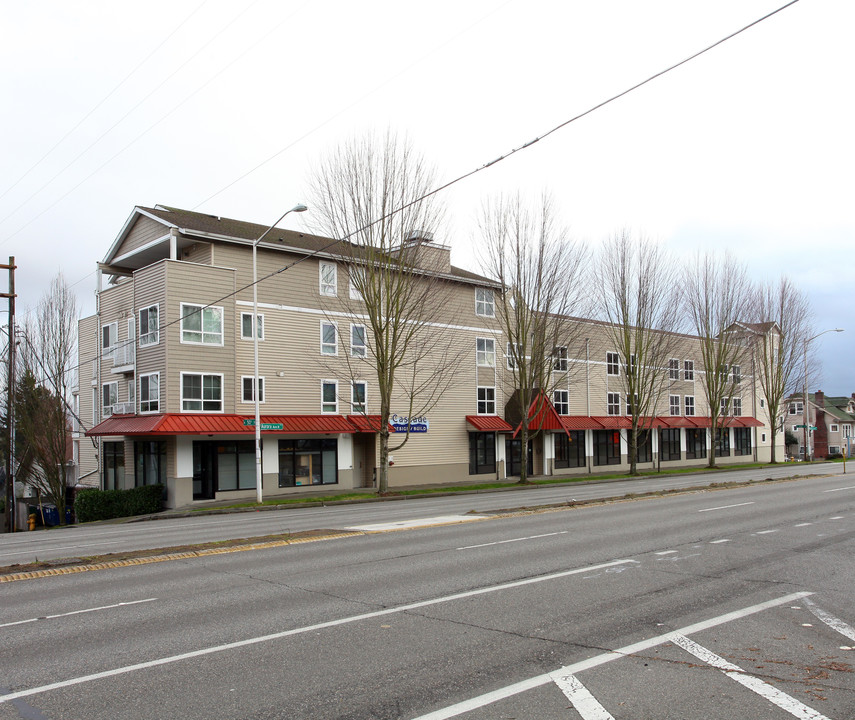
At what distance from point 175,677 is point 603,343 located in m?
45.7

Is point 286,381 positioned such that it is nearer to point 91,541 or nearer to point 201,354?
point 201,354

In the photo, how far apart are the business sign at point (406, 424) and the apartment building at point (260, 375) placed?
3.0 inches

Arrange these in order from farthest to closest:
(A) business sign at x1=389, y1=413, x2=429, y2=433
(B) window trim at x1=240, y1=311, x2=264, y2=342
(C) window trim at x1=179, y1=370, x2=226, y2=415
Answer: (A) business sign at x1=389, y1=413, x2=429, y2=433 < (B) window trim at x1=240, y1=311, x2=264, y2=342 < (C) window trim at x1=179, y1=370, x2=226, y2=415

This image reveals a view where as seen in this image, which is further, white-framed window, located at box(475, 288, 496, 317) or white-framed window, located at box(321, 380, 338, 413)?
white-framed window, located at box(475, 288, 496, 317)

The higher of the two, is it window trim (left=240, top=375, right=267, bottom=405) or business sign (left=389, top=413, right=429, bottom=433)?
window trim (left=240, top=375, right=267, bottom=405)

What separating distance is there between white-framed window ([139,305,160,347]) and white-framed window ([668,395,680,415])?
3769cm

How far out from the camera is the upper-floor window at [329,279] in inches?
1361

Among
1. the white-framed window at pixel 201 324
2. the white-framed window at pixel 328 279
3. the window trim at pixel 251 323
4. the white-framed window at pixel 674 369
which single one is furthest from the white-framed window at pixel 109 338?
the white-framed window at pixel 674 369

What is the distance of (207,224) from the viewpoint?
3338cm

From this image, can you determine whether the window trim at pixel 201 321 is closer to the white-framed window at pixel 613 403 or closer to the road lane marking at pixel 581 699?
the road lane marking at pixel 581 699

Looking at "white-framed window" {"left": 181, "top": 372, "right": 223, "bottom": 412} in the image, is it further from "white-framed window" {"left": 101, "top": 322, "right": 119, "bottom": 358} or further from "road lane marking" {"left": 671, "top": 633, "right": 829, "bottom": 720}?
"road lane marking" {"left": 671, "top": 633, "right": 829, "bottom": 720}

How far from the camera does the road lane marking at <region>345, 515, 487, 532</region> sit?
15.7 metres

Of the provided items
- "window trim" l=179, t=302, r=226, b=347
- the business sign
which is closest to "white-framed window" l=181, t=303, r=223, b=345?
"window trim" l=179, t=302, r=226, b=347

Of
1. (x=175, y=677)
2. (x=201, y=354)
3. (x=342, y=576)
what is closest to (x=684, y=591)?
(x=342, y=576)
